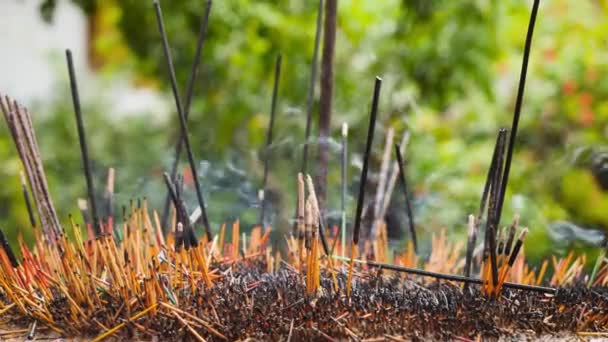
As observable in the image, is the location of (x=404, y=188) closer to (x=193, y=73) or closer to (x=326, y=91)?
(x=326, y=91)

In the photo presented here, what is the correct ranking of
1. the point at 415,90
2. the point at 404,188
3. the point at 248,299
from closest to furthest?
the point at 248,299
the point at 404,188
the point at 415,90

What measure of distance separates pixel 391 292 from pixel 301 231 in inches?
5.2

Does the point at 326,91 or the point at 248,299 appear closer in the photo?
the point at 248,299

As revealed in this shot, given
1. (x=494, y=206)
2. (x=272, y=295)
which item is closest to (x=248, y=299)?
(x=272, y=295)

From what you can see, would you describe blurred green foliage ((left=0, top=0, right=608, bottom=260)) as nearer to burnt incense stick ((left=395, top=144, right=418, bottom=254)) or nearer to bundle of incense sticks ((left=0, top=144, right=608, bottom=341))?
burnt incense stick ((left=395, top=144, right=418, bottom=254))

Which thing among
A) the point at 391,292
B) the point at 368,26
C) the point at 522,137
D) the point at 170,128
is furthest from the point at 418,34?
the point at 391,292

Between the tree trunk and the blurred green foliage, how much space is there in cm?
33

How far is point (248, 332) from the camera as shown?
67cm

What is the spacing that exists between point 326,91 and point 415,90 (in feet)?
3.47

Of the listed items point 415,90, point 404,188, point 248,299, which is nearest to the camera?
point 248,299

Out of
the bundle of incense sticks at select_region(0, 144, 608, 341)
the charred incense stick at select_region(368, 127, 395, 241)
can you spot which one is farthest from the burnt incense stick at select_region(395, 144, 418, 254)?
the bundle of incense sticks at select_region(0, 144, 608, 341)

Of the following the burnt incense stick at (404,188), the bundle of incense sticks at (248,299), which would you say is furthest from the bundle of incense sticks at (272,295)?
the burnt incense stick at (404,188)

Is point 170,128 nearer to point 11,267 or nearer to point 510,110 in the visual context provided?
point 510,110

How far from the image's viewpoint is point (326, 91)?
98 cm
